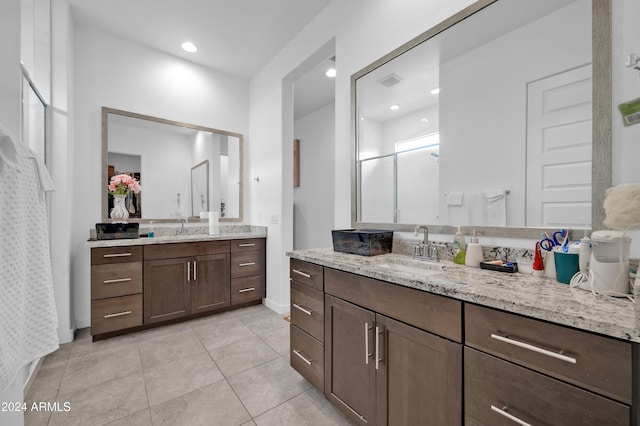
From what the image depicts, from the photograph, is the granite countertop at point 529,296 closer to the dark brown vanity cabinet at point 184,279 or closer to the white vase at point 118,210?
the dark brown vanity cabinet at point 184,279

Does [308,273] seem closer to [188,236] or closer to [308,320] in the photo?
[308,320]

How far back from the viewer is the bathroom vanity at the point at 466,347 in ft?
2.17

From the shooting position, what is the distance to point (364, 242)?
65.7 inches

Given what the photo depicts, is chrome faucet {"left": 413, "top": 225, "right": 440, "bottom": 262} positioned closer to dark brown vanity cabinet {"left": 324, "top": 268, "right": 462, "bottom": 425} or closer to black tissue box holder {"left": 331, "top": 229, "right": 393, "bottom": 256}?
black tissue box holder {"left": 331, "top": 229, "right": 393, "bottom": 256}

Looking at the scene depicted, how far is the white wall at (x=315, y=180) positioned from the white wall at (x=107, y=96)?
1.68 m

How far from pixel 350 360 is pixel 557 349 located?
0.90 m

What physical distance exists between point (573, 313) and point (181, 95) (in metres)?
3.84

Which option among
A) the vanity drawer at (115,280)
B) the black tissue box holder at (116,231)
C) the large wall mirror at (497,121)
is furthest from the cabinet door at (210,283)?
the large wall mirror at (497,121)

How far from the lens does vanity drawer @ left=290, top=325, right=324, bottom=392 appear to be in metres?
1.55

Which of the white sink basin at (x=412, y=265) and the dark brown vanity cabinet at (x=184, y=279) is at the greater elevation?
the white sink basin at (x=412, y=265)

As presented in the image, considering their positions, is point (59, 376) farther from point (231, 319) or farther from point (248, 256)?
point (248, 256)

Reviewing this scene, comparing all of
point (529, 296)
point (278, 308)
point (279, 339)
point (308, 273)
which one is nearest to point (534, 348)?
point (529, 296)

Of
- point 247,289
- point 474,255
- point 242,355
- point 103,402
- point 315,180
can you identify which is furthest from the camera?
point 315,180

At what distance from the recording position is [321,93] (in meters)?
3.88
